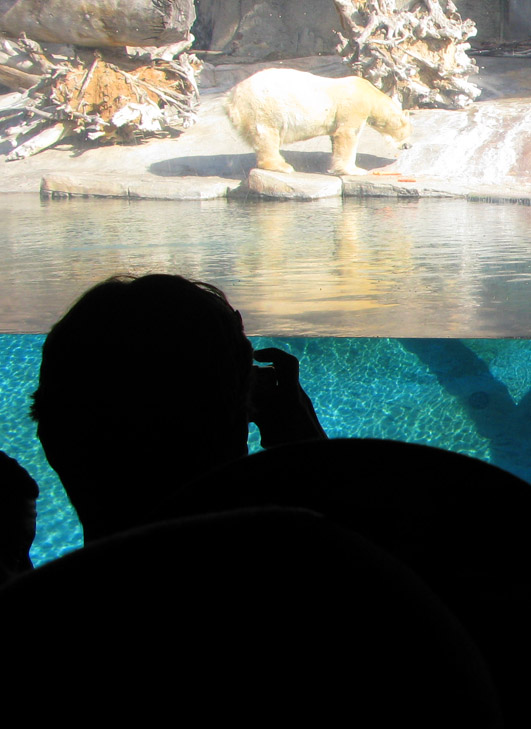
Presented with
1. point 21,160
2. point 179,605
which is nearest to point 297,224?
point 21,160

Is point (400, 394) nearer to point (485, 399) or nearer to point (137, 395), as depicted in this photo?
point (485, 399)

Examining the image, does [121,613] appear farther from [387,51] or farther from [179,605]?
[387,51]

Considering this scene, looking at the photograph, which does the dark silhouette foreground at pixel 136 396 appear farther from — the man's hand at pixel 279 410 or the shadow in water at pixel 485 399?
the shadow in water at pixel 485 399

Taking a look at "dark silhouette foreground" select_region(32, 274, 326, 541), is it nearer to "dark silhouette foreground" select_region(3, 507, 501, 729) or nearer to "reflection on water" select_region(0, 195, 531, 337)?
"dark silhouette foreground" select_region(3, 507, 501, 729)

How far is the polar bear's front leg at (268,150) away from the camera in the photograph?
2121 mm

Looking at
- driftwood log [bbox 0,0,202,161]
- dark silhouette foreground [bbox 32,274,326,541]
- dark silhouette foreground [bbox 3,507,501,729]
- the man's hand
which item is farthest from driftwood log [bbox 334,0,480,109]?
dark silhouette foreground [bbox 3,507,501,729]

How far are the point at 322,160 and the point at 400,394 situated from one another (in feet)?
3.80

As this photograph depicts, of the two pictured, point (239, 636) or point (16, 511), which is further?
point (16, 511)

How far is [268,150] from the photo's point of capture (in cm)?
213

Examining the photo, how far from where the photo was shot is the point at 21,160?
7.20 ft

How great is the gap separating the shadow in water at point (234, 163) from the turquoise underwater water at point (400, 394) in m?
1.10

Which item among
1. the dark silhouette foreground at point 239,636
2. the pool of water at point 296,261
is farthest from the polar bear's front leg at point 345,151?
the dark silhouette foreground at point 239,636

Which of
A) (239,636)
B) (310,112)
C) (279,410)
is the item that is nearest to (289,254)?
(310,112)

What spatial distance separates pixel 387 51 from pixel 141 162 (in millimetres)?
804
